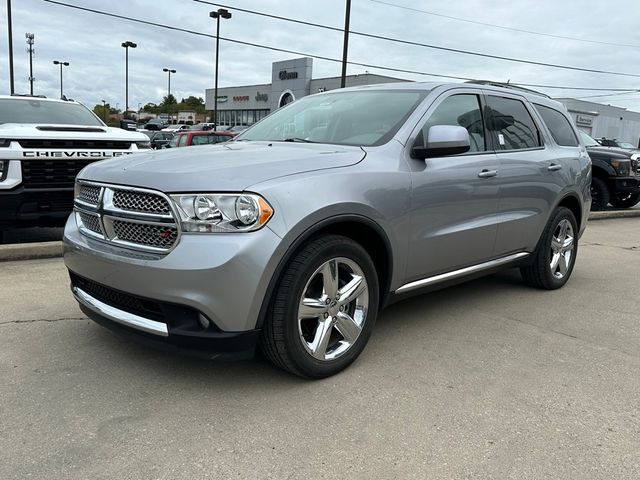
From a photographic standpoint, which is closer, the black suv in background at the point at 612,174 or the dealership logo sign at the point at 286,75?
the black suv in background at the point at 612,174

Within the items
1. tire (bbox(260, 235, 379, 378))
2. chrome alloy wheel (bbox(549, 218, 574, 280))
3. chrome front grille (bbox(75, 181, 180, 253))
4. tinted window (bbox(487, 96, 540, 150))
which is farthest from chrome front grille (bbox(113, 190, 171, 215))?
chrome alloy wheel (bbox(549, 218, 574, 280))

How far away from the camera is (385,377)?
3.19 meters

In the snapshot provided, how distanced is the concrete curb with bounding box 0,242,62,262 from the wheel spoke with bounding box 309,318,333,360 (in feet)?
12.7

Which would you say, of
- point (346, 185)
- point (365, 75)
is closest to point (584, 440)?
point (346, 185)

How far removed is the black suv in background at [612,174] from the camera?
1155 cm

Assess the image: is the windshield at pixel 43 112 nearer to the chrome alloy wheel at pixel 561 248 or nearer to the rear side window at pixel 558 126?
the rear side window at pixel 558 126

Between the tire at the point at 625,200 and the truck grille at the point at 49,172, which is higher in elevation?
the truck grille at the point at 49,172

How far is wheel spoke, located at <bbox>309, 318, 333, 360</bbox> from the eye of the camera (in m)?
3.01

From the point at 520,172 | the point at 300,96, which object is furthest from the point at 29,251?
the point at 300,96

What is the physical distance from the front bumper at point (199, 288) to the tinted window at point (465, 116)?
5.84 ft

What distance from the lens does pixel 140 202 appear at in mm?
2805

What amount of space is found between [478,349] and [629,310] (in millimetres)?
1880

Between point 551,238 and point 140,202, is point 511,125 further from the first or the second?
point 140,202

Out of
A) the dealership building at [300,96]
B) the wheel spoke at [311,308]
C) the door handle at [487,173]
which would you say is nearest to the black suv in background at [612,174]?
the door handle at [487,173]
